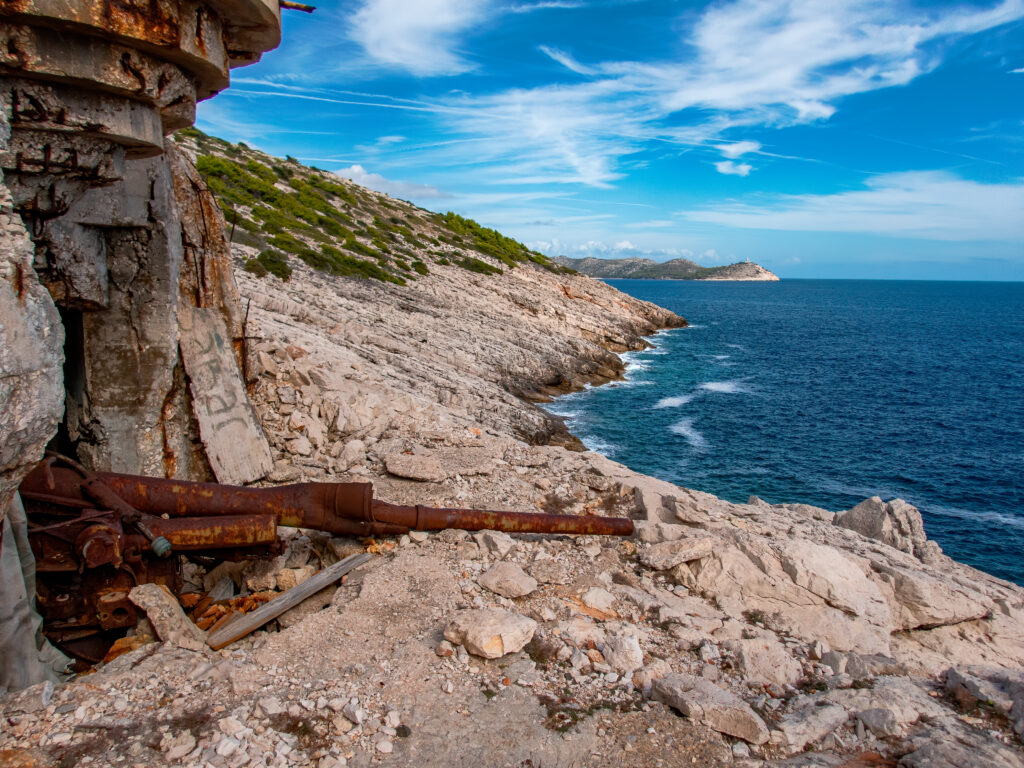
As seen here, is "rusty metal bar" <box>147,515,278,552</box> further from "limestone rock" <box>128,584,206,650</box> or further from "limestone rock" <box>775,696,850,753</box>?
"limestone rock" <box>775,696,850,753</box>

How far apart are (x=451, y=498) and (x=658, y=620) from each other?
4129 mm

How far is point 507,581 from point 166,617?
3795 mm

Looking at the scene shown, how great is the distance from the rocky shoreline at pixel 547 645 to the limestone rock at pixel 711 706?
21mm

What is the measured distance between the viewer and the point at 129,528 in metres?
7.19

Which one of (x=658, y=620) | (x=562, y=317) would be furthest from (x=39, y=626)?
(x=562, y=317)

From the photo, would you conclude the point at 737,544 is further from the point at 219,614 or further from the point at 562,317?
the point at 562,317

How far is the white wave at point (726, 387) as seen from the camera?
152 ft

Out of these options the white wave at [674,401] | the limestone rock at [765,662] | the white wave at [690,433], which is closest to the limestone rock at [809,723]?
the limestone rock at [765,662]

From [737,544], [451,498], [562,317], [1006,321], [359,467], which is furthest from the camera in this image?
[1006,321]

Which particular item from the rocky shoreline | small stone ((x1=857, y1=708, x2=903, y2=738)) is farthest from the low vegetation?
small stone ((x1=857, y1=708, x2=903, y2=738))

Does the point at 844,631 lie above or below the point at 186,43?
below

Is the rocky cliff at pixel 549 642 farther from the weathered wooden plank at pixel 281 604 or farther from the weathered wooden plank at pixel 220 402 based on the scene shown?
the weathered wooden plank at pixel 220 402

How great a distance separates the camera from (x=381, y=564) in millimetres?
8391

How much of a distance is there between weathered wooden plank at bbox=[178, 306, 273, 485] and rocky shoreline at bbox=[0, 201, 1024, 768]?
2.08 feet
